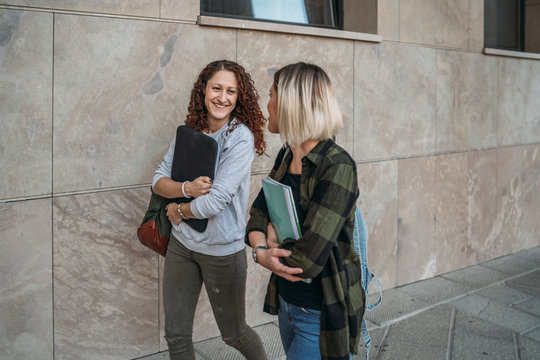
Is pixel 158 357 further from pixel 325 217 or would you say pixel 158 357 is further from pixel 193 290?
pixel 325 217

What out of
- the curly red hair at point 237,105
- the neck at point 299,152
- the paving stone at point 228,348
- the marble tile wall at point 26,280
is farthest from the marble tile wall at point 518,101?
the marble tile wall at point 26,280

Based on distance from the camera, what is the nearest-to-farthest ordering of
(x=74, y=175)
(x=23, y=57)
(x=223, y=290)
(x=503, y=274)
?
(x=223, y=290), (x=23, y=57), (x=74, y=175), (x=503, y=274)

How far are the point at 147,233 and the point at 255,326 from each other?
1.73 meters

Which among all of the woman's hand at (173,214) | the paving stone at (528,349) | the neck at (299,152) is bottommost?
the paving stone at (528,349)

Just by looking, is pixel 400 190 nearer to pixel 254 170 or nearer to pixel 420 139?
pixel 420 139

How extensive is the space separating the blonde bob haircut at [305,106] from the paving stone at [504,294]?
12.2ft

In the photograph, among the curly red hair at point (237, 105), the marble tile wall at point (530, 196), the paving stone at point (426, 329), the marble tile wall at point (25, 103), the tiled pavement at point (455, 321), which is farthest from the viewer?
the marble tile wall at point (530, 196)

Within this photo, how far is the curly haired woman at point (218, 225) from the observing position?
2.70m

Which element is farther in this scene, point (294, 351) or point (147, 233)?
point (147, 233)

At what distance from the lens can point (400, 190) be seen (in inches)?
205

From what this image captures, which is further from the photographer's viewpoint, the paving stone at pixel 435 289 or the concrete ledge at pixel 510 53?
the concrete ledge at pixel 510 53

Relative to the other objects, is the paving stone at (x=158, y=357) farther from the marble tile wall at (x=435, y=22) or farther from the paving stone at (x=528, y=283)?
the marble tile wall at (x=435, y=22)

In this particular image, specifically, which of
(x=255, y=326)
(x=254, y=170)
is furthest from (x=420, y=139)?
(x=255, y=326)

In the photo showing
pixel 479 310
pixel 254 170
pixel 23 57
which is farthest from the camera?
pixel 479 310
